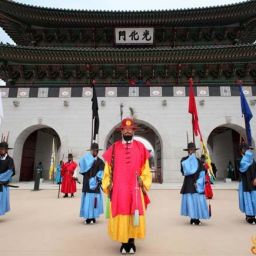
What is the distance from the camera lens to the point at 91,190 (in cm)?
489

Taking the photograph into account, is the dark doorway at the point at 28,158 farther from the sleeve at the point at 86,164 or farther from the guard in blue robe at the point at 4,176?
the sleeve at the point at 86,164

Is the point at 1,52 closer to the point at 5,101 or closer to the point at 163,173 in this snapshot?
the point at 5,101

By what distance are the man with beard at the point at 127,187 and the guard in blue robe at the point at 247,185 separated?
8.67 ft

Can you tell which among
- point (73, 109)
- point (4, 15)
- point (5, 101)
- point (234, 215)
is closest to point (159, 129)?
point (73, 109)

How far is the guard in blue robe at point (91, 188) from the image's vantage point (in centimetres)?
478

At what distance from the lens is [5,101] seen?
567 inches

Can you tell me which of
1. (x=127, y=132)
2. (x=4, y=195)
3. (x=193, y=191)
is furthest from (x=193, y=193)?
(x=4, y=195)

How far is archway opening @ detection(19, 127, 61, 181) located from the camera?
15101 millimetres

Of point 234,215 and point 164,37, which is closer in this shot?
point 234,215

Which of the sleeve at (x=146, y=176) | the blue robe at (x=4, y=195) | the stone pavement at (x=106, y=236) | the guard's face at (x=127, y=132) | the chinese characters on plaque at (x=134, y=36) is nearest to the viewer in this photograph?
the stone pavement at (x=106, y=236)

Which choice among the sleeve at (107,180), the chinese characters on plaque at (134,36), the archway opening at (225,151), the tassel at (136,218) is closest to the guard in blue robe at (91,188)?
the sleeve at (107,180)

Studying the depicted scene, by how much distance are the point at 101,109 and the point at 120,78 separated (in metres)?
2.40

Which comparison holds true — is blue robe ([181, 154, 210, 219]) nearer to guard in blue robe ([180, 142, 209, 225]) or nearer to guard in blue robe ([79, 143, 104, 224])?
guard in blue robe ([180, 142, 209, 225])

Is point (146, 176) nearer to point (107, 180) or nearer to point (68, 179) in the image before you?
point (107, 180)
